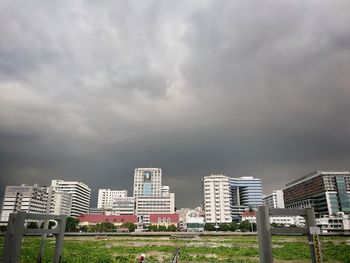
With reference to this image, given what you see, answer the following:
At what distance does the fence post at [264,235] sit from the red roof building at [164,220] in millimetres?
143108

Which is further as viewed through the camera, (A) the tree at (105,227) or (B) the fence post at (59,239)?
(A) the tree at (105,227)

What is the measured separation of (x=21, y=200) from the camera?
165875 mm

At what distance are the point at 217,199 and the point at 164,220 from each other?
126ft

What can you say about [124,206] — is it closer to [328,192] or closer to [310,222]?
[328,192]

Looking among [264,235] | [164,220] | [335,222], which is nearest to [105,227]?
[164,220]

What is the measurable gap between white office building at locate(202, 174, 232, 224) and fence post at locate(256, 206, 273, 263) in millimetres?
161371

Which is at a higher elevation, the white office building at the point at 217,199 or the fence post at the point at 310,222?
the white office building at the point at 217,199

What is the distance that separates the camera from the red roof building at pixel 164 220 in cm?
14962

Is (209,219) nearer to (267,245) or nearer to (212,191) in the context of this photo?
(212,191)

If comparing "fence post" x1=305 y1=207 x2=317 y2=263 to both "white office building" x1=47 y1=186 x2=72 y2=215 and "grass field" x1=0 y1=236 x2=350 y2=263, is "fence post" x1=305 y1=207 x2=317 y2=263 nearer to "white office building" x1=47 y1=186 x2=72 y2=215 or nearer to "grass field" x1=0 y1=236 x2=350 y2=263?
"grass field" x1=0 y1=236 x2=350 y2=263

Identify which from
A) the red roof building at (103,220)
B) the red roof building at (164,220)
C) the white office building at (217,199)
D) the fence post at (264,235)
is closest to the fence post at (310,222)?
the fence post at (264,235)

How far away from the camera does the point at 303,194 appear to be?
618 feet

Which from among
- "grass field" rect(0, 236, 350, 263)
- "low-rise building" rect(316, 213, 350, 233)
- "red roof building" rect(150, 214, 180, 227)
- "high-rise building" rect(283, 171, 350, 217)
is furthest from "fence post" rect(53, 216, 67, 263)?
"high-rise building" rect(283, 171, 350, 217)

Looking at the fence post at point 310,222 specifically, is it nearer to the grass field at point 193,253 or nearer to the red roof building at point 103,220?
the grass field at point 193,253
